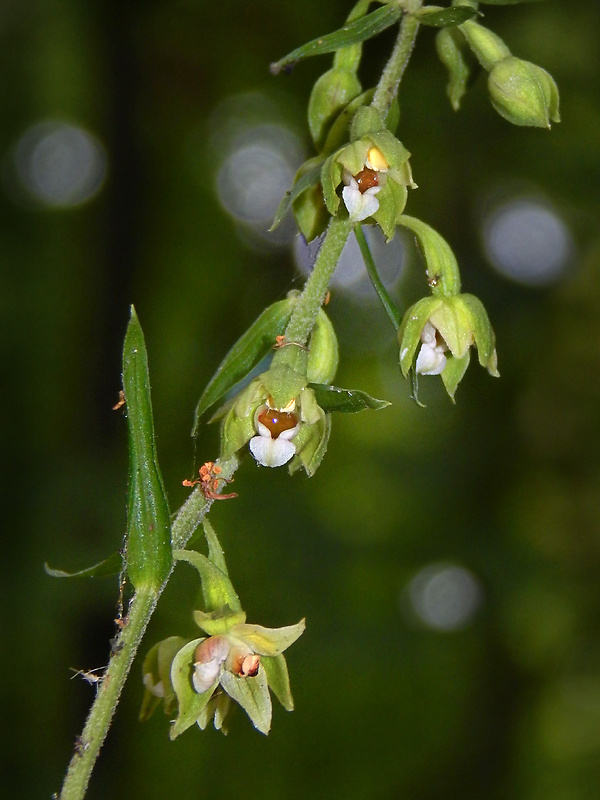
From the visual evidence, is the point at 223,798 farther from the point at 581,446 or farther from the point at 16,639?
the point at 581,446

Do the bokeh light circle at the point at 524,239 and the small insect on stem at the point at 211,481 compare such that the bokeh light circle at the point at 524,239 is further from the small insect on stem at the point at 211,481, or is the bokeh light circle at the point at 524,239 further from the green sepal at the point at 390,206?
the small insect on stem at the point at 211,481

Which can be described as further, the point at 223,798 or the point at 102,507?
the point at 102,507

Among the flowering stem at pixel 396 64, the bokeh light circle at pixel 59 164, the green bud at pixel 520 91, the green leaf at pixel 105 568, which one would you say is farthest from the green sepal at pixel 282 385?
the bokeh light circle at pixel 59 164

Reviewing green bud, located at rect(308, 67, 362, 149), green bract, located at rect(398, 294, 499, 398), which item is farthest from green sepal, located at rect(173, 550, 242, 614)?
green bud, located at rect(308, 67, 362, 149)

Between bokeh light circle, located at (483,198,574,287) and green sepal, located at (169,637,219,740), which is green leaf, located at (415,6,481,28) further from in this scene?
bokeh light circle, located at (483,198,574,287)

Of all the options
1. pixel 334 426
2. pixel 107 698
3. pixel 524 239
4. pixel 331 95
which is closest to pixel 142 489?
pixel 107 698

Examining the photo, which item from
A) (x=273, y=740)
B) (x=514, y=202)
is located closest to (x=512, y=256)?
(x=514, y=202)

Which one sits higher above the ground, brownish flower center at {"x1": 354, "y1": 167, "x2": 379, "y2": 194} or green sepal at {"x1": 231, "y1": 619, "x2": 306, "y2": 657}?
brownish flower center at {"x1": 354, "y1": 167, "x2": 379, "y2": 194}
